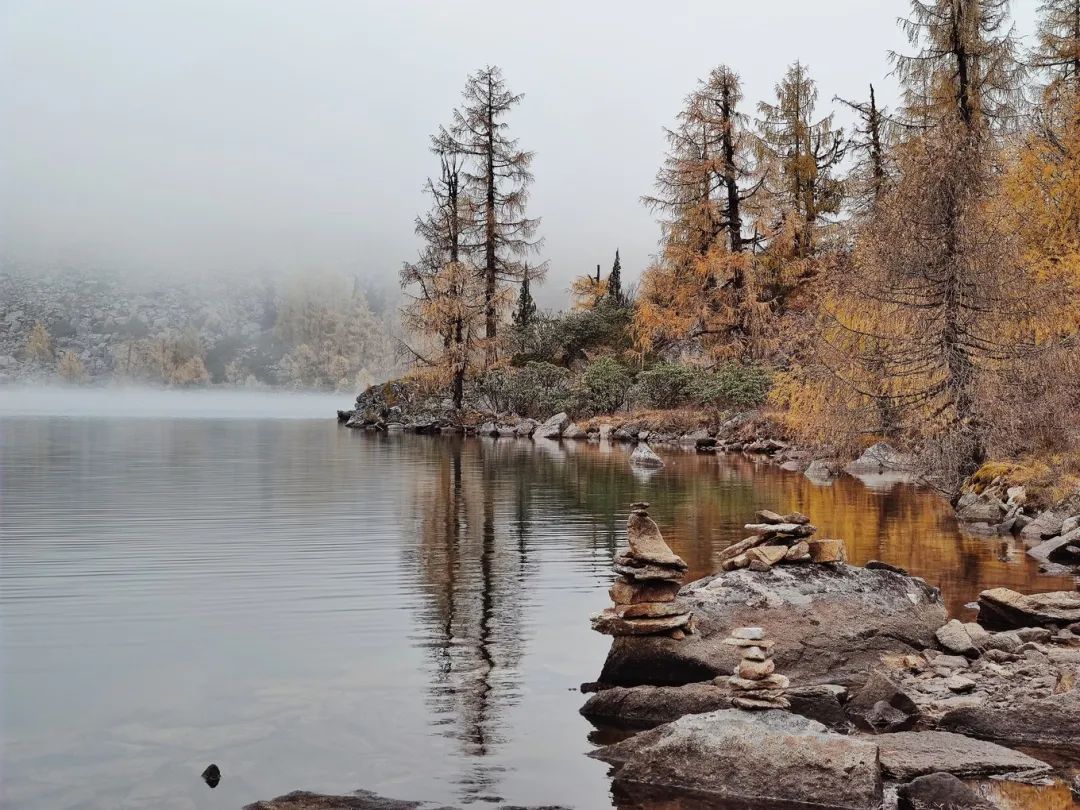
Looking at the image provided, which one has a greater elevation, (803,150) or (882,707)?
(803,150)

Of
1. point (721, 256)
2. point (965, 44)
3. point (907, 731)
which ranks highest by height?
point (965, 44)

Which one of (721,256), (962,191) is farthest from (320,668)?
(721,256)

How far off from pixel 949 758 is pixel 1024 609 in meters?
3.89

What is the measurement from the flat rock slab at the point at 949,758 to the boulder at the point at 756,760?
30cm

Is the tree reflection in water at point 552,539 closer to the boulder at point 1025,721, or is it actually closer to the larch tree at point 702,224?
the boulder at point 1025,721

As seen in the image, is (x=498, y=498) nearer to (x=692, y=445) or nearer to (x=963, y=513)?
(x=963, y=513)

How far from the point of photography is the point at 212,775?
5984 mm

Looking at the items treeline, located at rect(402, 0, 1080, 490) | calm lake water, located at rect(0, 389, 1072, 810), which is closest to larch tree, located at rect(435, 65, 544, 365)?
treeline, located at rect(402, 0, 1080, 490)

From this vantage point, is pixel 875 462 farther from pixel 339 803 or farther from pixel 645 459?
pixel 339 803

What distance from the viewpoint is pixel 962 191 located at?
57.8ft

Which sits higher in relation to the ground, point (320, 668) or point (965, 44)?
point (965, 44)

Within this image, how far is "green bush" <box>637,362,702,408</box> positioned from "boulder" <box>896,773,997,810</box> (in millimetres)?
37085

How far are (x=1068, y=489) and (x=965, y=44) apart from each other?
21.4 m

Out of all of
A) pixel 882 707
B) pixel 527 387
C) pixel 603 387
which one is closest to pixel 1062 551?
pixel 882 707
